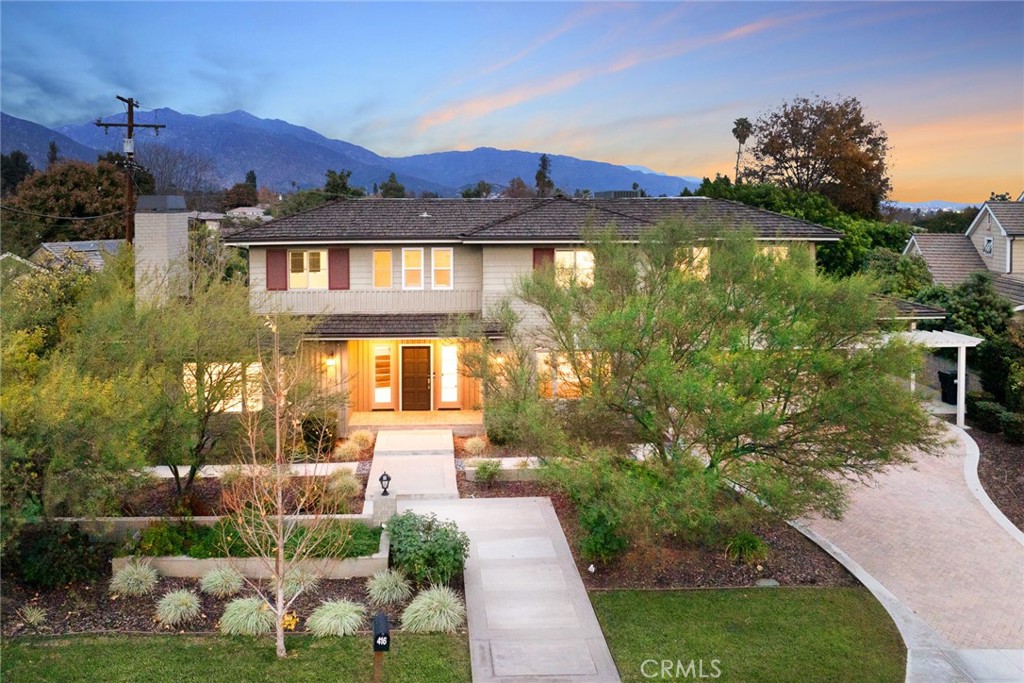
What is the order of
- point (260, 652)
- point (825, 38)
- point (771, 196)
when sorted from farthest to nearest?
point (771, 196), point (825, 38), point (260, 652)

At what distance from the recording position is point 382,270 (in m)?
21.8

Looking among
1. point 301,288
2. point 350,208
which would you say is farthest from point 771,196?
point 301,288

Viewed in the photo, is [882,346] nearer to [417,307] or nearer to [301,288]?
[417,307]

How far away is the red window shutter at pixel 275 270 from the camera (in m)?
21.4

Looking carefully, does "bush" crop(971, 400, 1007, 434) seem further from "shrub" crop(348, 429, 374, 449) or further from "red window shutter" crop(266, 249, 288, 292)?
"red window shutter" crop(266, 249, 288, 292)

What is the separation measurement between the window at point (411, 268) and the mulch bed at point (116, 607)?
1154 centimetres

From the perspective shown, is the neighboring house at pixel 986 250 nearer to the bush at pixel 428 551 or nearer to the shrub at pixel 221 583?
the bush at pixel 428 551

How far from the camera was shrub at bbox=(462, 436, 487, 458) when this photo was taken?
1848 cm

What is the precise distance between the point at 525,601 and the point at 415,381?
40.1 feet

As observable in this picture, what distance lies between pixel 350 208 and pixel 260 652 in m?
16.5

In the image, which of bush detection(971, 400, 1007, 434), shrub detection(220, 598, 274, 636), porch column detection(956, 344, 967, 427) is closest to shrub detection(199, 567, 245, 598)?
shrub detection(220, 598, 274, 636)

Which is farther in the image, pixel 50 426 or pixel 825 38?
pixel 825 38

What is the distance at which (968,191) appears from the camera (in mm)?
43812

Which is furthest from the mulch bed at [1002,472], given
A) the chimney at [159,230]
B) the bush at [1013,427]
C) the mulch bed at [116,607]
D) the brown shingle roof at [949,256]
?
the chimney at [159,230]
